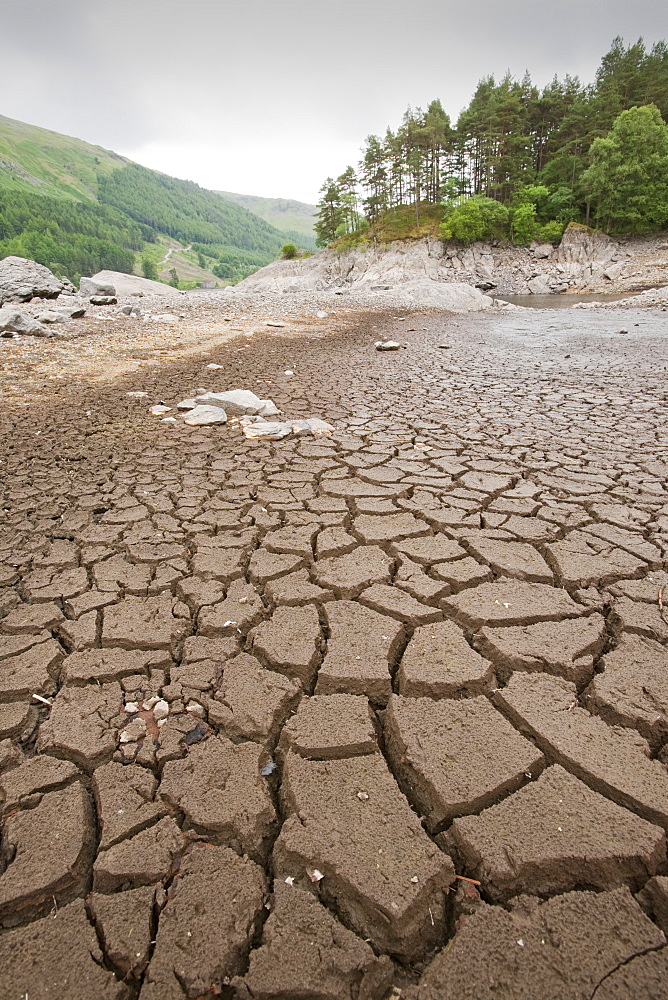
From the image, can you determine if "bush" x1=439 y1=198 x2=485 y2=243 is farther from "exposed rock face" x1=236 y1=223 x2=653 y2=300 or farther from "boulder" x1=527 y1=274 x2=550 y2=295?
"boulder" x1=527 y1=274 x2=550 y2=295

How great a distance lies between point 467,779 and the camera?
124cm

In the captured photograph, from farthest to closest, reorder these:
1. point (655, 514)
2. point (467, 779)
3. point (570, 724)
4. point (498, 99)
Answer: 1. point (498, 99)
2. point (655, 514)
3. point (570, 724)
4. point (467, 779)

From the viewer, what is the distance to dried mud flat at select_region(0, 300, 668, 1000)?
93cm

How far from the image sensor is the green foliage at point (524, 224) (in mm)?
31859

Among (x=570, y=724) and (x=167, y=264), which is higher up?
(x=167, y=264)

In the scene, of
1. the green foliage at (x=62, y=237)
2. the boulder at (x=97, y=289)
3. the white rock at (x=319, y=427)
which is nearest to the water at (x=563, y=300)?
the boulder at (x=97, y=289)

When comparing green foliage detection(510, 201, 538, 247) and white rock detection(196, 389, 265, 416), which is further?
green foliage detection(510, 201, 538, 247)

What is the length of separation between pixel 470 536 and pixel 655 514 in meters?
1.16

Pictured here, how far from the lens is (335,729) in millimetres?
1402

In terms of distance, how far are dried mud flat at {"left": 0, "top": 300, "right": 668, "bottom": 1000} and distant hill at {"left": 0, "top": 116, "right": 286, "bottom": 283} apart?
7752cm

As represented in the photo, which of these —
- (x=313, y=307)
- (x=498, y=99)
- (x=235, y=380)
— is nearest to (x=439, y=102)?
(x=498, y=99)

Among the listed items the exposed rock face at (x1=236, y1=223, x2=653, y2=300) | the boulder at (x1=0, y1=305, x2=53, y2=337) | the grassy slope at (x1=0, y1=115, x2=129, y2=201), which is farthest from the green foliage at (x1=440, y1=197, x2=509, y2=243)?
the grassy slope at (x1=0, y1=115, x2=129, y2=201)

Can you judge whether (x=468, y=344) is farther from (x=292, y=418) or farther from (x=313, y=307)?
(x=313, y=307)

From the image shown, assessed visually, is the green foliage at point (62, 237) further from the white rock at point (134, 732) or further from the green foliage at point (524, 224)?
the white rock at point (134, 732)
